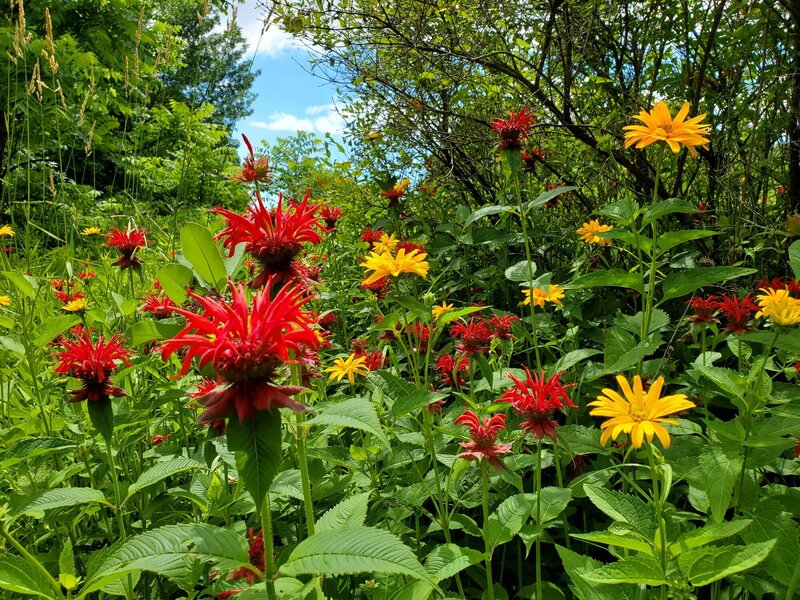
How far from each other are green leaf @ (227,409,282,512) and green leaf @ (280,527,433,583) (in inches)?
4.5

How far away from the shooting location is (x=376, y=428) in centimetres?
73

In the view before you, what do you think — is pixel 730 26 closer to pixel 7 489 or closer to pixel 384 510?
pixel 384 510

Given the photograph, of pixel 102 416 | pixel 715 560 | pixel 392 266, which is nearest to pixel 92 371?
pixel 102 416

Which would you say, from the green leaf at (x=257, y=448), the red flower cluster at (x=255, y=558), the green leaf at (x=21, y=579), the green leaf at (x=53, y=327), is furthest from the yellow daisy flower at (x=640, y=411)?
the green leaf at (x=53, y=327)

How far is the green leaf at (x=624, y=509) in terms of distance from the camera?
925mm

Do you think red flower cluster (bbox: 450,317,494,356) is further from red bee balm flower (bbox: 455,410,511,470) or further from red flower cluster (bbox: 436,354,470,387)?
red bee balm flower (bbox: 455,410,511,470)

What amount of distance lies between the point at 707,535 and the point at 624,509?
16 cm

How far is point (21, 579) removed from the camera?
0.79 m

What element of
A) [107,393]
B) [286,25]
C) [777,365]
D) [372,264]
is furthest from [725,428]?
[286,25]

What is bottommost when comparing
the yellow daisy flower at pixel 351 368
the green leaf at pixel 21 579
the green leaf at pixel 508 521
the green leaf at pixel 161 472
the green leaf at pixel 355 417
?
the green leaf at pixel 508 521

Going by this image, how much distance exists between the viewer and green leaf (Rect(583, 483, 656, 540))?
92cm

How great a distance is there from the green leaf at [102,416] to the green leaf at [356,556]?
61cm

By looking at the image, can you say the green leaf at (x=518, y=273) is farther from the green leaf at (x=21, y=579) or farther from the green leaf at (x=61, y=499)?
the green leaf at (x=21, y=579)

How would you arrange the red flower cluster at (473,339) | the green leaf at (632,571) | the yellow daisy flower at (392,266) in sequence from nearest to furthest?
the green leaf at (632,571), the yellow daisy flower at (392,266), the red flower cluster at (473,339)
